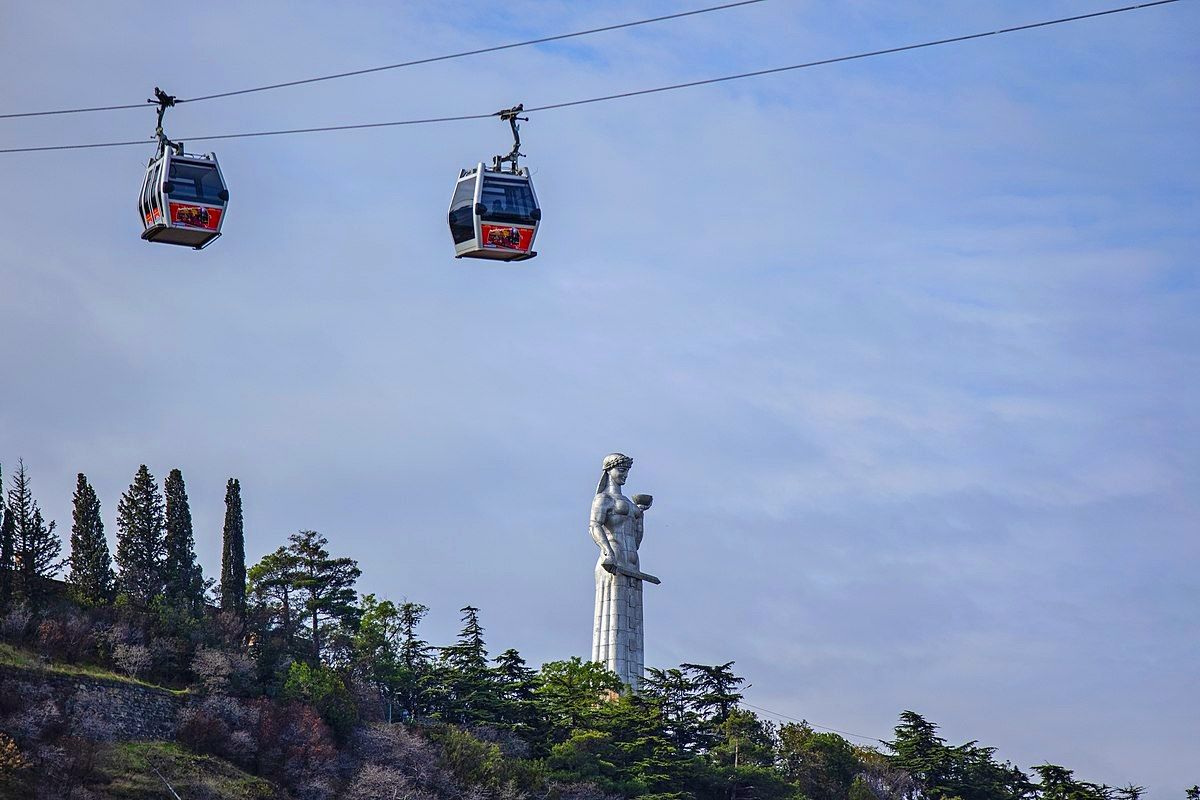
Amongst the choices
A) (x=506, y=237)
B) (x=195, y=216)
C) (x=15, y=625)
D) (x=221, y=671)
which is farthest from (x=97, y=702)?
(x=506, y=237)

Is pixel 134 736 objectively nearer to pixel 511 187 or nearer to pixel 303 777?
pixel 303 777

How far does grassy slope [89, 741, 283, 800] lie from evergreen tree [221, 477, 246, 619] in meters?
12.1

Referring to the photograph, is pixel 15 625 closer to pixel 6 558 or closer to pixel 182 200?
pixel 6 558

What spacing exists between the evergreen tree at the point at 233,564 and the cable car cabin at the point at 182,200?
85.2 feet

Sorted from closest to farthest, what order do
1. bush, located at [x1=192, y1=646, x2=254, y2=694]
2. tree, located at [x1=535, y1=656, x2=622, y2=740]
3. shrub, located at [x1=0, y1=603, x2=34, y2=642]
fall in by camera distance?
shrub, located at [x1=0, y1=603, x2=34, y2=642] < bush, located at [x1=192, y1=646, x2=254, y2=694] < tree, located at [x1=535, y1=656, x2=622, y2=740]

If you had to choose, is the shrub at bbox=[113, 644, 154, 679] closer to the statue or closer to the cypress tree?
the cypress tree

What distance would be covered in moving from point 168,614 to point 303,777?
8.32m

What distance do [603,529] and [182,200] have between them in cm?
3559

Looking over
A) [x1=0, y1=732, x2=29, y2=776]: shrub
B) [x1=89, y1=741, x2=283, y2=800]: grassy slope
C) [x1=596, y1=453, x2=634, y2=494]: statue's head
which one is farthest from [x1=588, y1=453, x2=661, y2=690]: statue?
[x1=0, y1=732, x2=29, y2=776]: shrub

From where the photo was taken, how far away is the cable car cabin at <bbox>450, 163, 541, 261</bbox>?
177ft

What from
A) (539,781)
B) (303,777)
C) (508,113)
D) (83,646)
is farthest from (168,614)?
(508,113)

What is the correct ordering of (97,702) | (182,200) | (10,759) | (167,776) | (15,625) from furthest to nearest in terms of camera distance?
(15,625)
(97,702)
(167,776)
(10,759)
(182,200)

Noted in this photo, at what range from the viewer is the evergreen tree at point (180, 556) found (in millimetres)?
75375

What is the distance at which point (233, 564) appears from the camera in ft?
258
